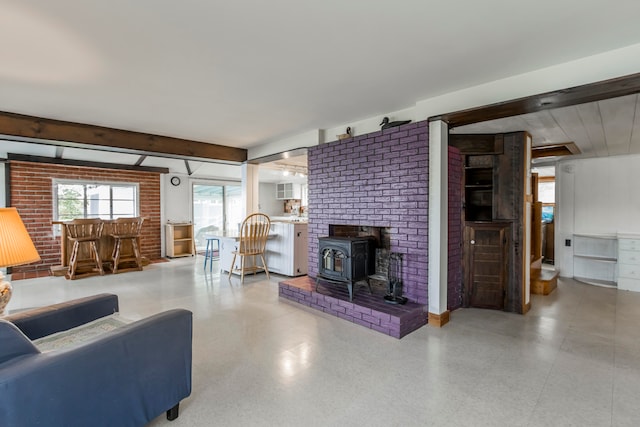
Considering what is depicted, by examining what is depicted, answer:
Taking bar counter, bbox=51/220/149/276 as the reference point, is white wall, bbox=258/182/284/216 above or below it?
above

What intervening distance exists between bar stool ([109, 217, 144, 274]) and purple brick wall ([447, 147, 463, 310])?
5736 millimetres

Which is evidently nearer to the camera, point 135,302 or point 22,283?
point 135,302

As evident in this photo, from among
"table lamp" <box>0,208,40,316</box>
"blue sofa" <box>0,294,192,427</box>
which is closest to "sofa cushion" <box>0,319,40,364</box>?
"blue sofa" <box>0,294,192,427</box>

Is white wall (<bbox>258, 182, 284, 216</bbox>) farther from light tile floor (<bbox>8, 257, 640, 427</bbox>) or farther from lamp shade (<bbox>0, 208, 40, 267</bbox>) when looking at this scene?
lamp shade (<bbox>0, 208, 40, 267</bbox>)

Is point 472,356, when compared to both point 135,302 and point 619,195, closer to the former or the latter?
point 135,302

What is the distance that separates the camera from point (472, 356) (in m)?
2.57

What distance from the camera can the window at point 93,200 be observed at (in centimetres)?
638

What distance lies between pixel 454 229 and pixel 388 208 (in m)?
0.82

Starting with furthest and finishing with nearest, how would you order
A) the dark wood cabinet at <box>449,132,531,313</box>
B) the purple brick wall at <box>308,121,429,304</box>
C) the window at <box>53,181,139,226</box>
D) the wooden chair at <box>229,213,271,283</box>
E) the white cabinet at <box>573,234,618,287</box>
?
the window at <box>53,181,139,226</box> → the white cabinet at <box>573,234,618,287</box> → the wooden chair at <box>229,213,271,283</box> → the dark wood cabinet at <box>449,132,531,313</box> → the purple brick wall at <box>308,121,429,304</box>

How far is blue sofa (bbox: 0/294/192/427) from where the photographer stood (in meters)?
1.16

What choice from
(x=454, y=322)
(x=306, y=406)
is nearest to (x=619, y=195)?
(x=454, y=322)

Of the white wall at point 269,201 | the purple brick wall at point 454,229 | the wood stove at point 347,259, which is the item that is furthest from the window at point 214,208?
the purple brick wall at point 454,229

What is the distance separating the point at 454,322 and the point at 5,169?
7894 millimetres

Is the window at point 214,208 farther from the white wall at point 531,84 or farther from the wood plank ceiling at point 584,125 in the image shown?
the wood plank ceiling at point 584,125
